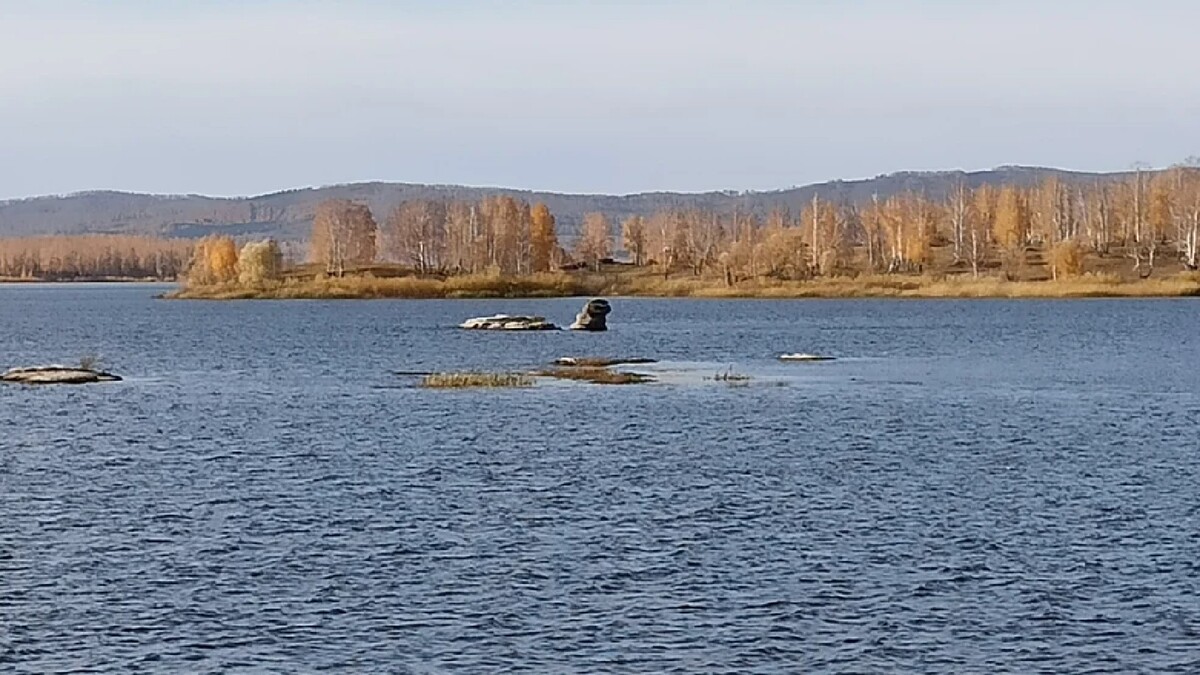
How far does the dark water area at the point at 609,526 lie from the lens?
2216 cm

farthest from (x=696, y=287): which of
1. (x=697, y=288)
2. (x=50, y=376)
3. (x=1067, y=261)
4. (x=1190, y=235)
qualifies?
(x=50, y=376)

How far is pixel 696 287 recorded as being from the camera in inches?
7170

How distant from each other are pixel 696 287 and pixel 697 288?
0.76 m

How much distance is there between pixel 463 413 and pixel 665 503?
19.9 metres

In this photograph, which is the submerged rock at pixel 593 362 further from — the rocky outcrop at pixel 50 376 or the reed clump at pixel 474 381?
the rocky outcrop at pixel 50 376

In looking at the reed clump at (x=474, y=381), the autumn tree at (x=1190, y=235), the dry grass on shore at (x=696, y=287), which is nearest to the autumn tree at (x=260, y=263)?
the dry grass on shore at (x=696, y=287)

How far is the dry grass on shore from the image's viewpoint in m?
159

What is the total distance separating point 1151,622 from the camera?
23094 mm

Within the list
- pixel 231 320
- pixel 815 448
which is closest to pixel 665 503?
pixel 815 448

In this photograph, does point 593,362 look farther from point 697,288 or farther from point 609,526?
point 697,288

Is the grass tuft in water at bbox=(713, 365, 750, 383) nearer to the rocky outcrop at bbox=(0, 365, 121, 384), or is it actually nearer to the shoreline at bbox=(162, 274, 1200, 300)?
the rocky outcrop at bbox=(0, 365, 121, 384)

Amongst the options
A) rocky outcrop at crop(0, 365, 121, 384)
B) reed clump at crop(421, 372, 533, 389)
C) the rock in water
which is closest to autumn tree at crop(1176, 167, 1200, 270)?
the rock in water

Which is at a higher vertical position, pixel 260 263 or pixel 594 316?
pixel 260 263

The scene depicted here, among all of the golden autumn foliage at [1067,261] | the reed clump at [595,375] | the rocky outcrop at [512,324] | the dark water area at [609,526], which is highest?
the golden autumn foliage at [1067,261]
